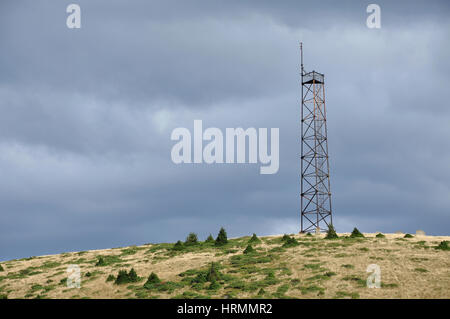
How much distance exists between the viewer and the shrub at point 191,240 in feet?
201

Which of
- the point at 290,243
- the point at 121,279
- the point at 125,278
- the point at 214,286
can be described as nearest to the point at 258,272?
the point at 214,286

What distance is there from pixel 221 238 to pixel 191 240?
5492 millimetres

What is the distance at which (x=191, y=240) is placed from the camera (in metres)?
62.2

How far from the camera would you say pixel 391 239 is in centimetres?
5225

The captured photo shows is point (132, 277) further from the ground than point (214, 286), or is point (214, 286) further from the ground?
point (214, 286)

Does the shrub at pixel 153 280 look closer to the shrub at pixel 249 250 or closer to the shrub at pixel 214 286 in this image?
the shrub at pixel 214 286

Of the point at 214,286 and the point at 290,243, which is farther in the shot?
the point at 290,243

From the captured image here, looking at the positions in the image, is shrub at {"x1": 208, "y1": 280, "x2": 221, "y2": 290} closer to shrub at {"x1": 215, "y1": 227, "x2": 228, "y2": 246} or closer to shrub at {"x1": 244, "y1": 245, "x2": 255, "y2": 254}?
shrub at {"x1": 244, "y1": 245, "x2": 255, "y2": 254}

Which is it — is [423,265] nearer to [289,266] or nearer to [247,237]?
[289,266]

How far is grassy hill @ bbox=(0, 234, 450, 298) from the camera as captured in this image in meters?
33.8

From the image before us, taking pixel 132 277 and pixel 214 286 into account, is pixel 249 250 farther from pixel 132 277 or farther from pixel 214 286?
pixel 132 277
